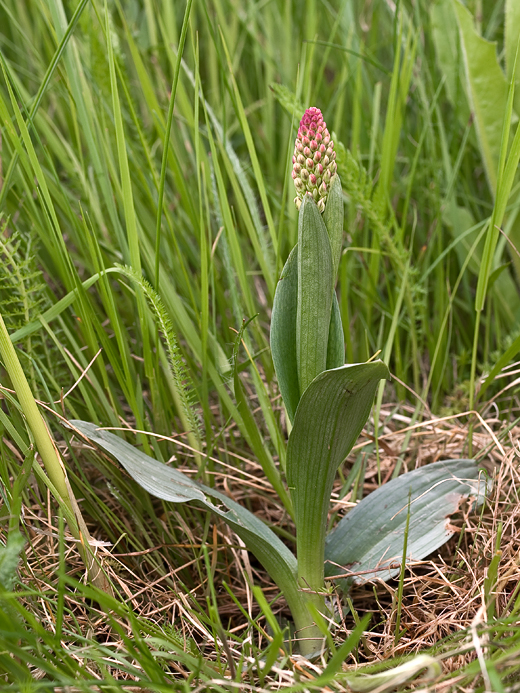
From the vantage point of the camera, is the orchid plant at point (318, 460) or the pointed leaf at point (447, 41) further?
the pointed leaf at point (447, 41)

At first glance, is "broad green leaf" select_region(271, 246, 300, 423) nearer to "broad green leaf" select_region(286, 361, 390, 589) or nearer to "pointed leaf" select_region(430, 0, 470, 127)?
"broad green leaf" select_region(286, 361, 390, 589)

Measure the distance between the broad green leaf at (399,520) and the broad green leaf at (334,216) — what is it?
1.47 feet

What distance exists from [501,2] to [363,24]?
0.45m

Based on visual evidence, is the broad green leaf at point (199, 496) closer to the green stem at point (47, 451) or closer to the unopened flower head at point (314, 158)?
the green stem at point (47, 451)

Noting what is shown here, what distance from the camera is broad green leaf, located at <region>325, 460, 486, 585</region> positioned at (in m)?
1.02

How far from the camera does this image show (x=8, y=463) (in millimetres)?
1110

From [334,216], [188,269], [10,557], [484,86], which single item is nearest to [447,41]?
[484,86]

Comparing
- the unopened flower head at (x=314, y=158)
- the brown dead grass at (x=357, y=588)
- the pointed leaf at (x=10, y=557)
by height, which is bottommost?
the brown dead grass at (x=357, y=588)

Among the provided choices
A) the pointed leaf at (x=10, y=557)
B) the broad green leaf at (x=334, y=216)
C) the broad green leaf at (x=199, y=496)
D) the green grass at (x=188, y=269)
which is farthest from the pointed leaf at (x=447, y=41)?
the pointed leaf at (x=10, y=557)

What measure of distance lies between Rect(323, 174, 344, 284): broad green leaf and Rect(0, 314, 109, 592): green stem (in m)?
0.50

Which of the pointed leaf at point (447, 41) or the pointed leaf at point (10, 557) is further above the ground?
the pointed leaf at point (447, 41)

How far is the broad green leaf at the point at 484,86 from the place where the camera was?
1391 millimetres

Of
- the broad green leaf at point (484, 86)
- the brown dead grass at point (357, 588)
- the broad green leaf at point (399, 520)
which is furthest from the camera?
the broad green leaf at point (484, 86)

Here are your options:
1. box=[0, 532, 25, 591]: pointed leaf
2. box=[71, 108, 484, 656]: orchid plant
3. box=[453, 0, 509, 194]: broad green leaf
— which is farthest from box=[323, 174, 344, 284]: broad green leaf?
box=[453, 0, 509, 194]: broad green leaf
